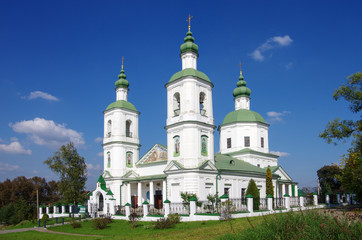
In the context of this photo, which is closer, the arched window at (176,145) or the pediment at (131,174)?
the arched window at (176,145)

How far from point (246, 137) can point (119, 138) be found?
547 inches

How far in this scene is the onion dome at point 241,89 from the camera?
130 ft

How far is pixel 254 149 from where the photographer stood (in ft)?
120

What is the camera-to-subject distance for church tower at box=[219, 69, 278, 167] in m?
36.2

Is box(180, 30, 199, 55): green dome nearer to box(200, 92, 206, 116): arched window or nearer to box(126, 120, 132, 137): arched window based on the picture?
box(200, 92, 206, 116): arched window

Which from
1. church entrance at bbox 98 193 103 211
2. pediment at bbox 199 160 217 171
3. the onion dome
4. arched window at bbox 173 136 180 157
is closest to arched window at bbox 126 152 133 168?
church entrance at bbox 98 193 103 211

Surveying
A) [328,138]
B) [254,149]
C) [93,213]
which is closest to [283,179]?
[254,149]

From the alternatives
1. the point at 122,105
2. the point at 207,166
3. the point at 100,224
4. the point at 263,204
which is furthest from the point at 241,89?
the point at 100,224

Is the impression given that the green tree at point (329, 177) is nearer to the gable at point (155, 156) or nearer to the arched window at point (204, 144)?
the gable at point (155, 156)

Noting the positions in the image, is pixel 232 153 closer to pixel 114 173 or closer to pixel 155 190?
pixel 155 190

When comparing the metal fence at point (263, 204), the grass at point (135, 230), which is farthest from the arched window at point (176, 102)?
the grass at point (135, 230)

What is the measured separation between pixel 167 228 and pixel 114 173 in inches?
682

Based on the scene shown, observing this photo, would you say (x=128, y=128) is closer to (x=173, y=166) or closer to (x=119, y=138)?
(x=119, y=138)

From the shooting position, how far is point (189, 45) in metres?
27.8
